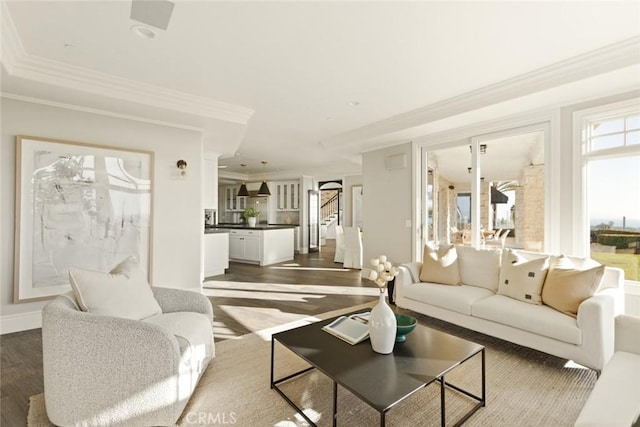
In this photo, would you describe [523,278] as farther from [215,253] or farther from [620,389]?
[215,253]

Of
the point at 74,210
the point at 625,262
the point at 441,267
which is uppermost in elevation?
the point at 74,210

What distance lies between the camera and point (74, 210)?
3.42 m

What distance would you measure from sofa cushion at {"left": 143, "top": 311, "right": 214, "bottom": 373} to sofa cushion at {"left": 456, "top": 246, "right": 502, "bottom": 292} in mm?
2793

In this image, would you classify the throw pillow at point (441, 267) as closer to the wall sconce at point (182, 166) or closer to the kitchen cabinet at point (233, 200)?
the wall sconce at point (182, 166)

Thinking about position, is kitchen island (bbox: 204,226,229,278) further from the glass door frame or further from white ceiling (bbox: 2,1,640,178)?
the glass door frame

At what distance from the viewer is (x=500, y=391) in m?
2.15

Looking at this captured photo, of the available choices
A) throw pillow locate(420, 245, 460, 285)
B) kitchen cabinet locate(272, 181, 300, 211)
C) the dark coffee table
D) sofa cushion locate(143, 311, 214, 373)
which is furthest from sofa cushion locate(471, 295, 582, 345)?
kitchen cabinet locate(272, 181, 300, 211)

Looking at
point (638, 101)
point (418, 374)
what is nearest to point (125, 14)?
point (418, 374)

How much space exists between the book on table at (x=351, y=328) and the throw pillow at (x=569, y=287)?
1.64 m

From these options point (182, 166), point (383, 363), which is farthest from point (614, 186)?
point (182, 166)

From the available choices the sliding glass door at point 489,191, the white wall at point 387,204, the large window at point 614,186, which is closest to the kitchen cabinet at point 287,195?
the white wall at point 387,204

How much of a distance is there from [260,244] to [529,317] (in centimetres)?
558

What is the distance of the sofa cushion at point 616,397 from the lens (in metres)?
1.22

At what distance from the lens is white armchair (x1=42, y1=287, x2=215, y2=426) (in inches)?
65.1
